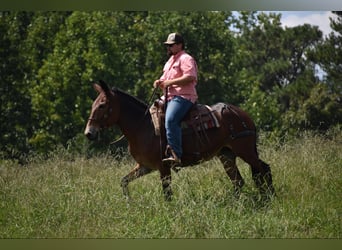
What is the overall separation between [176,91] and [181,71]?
0.68 feet

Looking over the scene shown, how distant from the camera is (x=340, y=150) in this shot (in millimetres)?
6617

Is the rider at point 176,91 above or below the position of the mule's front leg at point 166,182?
above

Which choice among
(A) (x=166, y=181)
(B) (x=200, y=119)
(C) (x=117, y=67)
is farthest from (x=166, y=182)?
(C) (x=117, y=67)

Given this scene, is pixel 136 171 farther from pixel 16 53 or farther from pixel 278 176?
pixel 16 53

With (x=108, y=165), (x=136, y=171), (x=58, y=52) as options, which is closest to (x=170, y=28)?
(x=58, y=52)

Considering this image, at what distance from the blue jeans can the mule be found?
16 cm

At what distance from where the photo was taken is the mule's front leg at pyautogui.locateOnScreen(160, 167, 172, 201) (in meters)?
5.67

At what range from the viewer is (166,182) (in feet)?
18.9

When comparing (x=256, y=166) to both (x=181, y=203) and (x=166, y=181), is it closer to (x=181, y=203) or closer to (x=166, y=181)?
(x=166, y=181)

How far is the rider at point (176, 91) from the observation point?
18.6 ft

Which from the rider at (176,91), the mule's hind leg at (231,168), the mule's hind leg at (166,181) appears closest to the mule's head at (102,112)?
the rider at (176,91)

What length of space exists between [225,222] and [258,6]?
94.7 inches

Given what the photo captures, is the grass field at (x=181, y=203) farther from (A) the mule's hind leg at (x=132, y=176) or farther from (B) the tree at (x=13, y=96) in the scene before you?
(B) the tree at (x=13, y=96)

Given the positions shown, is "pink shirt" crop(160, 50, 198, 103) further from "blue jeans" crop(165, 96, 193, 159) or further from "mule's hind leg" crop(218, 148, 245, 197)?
"mule's hind leg" crop(218, 148, 245, 197)
